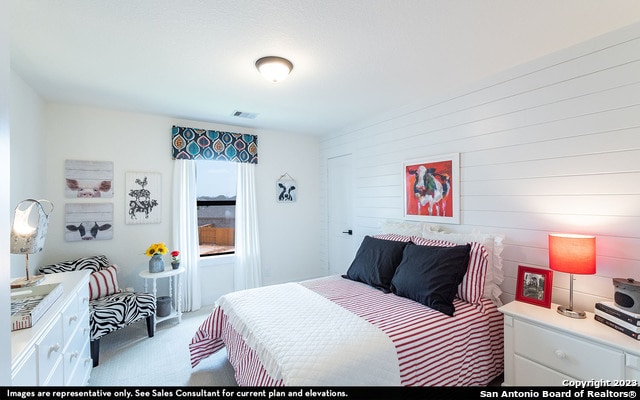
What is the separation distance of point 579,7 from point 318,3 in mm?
1442

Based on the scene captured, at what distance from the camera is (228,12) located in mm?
1590

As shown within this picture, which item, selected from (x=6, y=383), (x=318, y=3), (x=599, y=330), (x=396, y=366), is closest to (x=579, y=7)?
(x=318, y=3)

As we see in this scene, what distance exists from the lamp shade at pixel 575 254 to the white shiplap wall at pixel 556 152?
0.82 ft

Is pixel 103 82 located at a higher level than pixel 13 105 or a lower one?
higher

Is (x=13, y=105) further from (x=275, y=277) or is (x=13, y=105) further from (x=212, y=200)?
(x=275, y=277)

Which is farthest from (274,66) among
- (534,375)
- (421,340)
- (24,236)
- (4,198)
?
(534,375)

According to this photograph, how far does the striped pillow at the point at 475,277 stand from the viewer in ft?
7.10

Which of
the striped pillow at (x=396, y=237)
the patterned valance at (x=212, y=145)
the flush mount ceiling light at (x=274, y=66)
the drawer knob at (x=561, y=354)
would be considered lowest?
the drawer knob at (x=561, y=354)

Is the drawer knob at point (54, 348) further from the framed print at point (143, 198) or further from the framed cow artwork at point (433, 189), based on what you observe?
the framed cow artwork at point (433, 189)

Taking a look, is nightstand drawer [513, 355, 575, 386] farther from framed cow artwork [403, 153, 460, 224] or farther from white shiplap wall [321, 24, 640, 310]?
framed cow artwork [403, 153, 460, 224]

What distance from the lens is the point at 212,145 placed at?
381 centimetres

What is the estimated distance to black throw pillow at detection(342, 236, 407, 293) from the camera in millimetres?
2561

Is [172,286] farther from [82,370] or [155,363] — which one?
[82,370]

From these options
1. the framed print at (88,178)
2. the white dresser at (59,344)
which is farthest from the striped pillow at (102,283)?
the framed print at (88,178)
